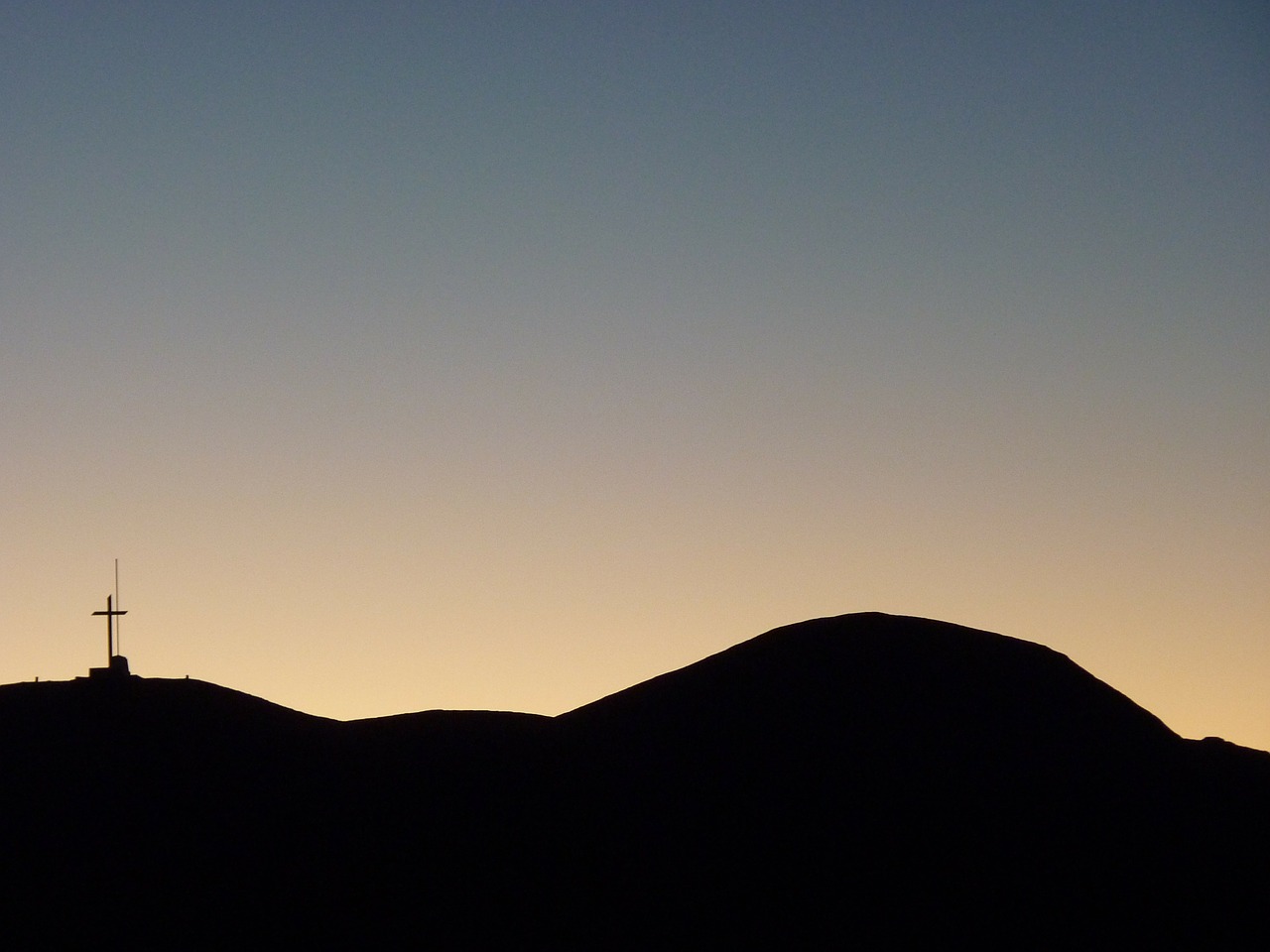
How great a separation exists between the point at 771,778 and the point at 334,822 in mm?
14481

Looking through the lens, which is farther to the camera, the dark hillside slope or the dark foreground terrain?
the dark hillside slope

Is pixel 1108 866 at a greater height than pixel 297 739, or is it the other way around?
pixel 297 739

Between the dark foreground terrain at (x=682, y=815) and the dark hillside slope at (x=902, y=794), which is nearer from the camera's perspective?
the dark foreground terrain at (x=682, y=815)

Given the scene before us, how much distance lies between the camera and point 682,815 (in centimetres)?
4991

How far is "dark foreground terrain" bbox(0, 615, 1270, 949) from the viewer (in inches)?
1852

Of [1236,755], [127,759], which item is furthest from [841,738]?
[127,759]

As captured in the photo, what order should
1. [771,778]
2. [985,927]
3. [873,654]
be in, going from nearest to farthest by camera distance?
[985,927]
[771,778]
[873,654]

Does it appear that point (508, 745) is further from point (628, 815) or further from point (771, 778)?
point (771, 778)

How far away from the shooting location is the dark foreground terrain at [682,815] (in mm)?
47031

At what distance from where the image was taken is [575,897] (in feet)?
159

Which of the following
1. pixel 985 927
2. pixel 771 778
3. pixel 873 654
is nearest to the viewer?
pixel 985 927

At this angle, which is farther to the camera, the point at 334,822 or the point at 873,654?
the point at 873,654

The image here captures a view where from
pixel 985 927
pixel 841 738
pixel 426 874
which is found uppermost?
pixel 841 738

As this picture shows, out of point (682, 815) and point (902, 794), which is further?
point (682, 815)
